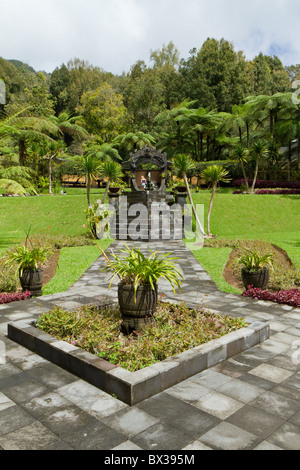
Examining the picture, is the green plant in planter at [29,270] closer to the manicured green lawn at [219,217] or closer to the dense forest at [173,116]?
the manicured green lawn at [219,217]

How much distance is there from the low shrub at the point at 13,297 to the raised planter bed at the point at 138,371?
1.86 metres

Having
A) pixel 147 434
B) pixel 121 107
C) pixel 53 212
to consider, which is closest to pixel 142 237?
pixel 53 212

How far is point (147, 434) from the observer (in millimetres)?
2836

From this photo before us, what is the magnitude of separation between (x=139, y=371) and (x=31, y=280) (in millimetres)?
4208

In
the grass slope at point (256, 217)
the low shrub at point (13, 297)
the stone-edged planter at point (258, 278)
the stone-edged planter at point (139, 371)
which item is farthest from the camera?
the grass slope at point (256, 217)

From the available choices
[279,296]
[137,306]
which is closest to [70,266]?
[279,296]

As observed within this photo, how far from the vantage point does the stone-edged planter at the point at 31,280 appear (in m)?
7.09

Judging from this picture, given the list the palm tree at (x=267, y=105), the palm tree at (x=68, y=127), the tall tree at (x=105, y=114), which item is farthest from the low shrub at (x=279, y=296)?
the tall tree at (x=105, y=114)

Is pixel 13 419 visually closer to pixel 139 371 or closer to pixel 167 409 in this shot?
pixel 139 371

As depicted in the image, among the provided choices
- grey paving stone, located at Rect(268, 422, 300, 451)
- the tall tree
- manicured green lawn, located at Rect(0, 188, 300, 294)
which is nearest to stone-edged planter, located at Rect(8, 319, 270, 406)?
grey paving stone, located at Rect(268, 422, 300, 451)

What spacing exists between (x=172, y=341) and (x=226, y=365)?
67 cm
